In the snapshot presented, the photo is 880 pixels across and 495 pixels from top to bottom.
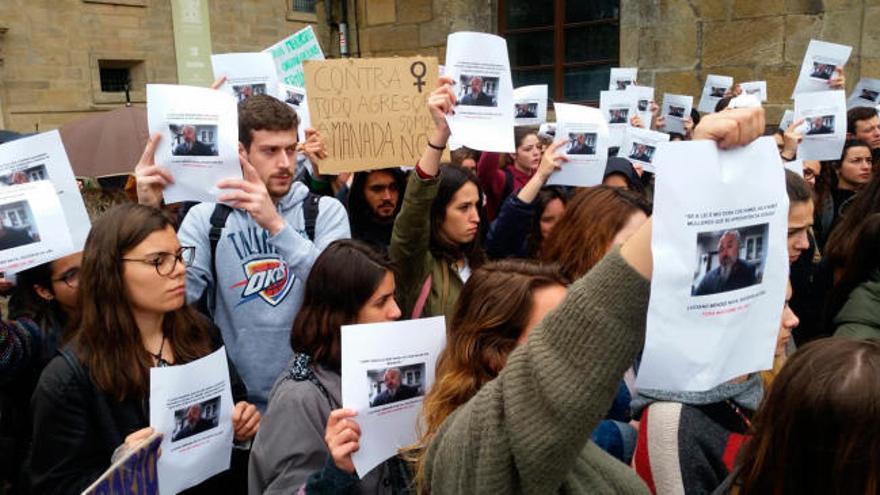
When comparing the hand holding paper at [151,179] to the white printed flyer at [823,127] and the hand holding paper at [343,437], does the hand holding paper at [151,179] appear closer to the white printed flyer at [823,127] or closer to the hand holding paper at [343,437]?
the hand holding paper at [343,437]

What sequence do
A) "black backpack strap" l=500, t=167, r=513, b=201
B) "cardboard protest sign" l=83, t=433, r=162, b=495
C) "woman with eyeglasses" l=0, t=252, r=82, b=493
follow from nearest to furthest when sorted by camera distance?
"cardboard protest sign" l=83, t=433, r=162, b=495 → "woman with eyeglasses" l=0, t=252, r=82, b=493 → "black backpack strap" l=500, t=167, r=513, b=201

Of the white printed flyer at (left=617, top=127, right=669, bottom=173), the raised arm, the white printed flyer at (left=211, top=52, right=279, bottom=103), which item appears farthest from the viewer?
the white printed flyer at (left=617, top=127, right=669, bottom=173)

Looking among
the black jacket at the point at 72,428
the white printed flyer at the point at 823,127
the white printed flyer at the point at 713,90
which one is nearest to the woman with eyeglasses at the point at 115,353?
the black jacket at the point at 72,428

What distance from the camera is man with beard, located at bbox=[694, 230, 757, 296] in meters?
1.04

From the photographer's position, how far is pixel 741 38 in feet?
25.2

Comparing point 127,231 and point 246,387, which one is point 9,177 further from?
point 246,387

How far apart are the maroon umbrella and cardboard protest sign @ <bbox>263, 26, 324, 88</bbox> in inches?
51.6

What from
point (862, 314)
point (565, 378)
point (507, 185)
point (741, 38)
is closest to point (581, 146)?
point (507, 185)

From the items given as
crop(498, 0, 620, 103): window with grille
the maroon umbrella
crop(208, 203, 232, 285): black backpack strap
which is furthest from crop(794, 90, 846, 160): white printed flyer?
the maroon umbrella

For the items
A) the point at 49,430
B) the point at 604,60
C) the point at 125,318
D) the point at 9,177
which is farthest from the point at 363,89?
the point at 604,60

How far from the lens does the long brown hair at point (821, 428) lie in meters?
1.20

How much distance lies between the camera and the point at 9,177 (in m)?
2.68

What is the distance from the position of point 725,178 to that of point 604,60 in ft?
27.9

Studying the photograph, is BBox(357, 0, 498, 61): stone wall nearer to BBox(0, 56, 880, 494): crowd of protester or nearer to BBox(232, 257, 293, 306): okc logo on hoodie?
BBox(0, 56, 880, 494): crowd of protester
